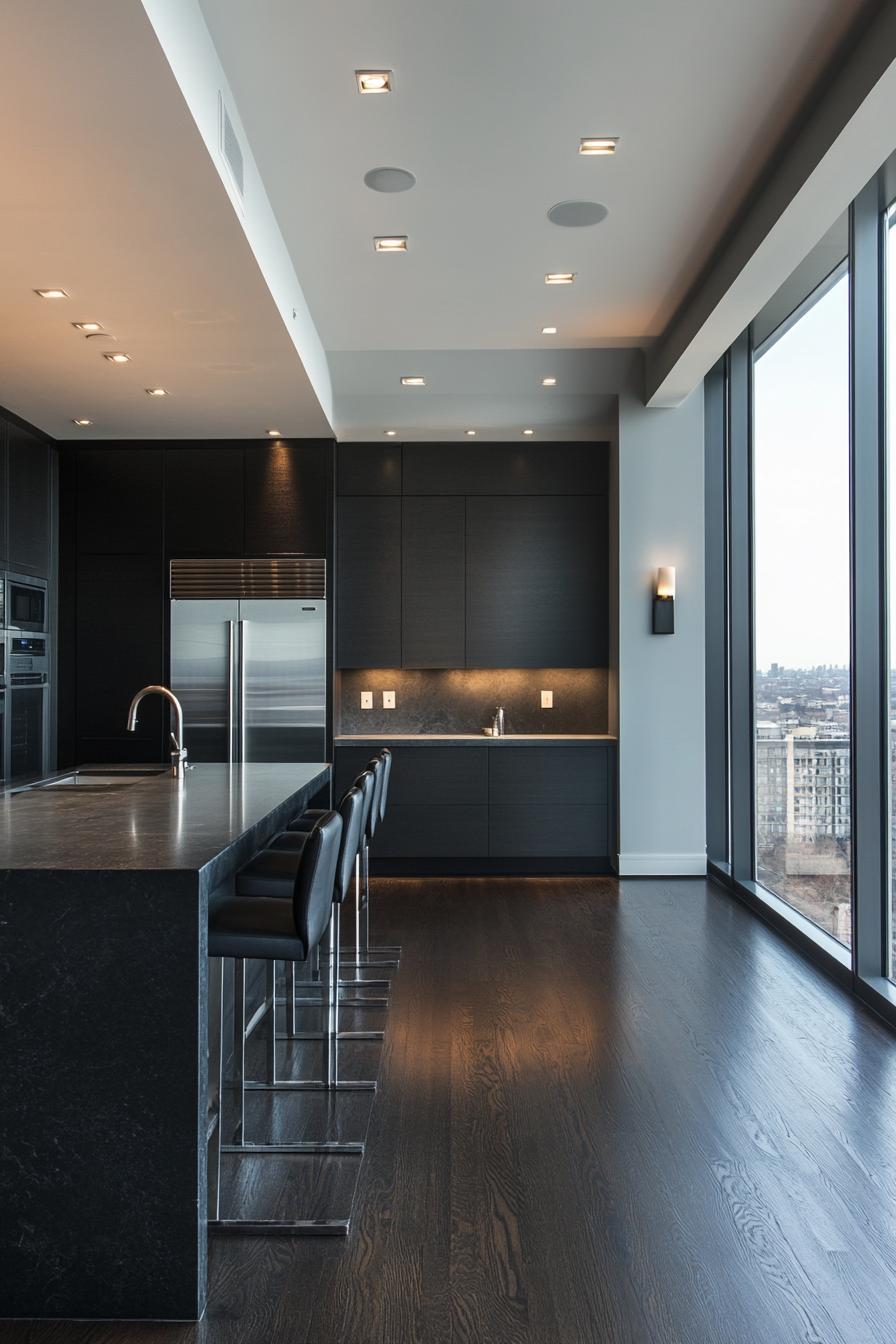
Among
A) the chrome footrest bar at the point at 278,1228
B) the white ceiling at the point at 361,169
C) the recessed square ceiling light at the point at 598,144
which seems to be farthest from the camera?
the recessed square ceiling light at the point at 598,144

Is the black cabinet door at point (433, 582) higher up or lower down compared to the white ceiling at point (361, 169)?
lower down

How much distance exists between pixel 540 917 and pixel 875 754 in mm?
2224

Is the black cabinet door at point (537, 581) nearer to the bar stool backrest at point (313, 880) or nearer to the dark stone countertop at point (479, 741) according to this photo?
the dark stone countertop at point (479, 741)

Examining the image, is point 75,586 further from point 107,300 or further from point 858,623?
point 858,623

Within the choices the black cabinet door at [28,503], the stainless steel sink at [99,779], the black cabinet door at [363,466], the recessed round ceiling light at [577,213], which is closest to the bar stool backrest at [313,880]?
the stainless steel sink at [99,779]

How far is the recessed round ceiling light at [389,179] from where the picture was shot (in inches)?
145

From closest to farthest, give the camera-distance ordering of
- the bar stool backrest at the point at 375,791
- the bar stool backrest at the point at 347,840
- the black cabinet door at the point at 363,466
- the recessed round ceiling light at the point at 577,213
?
the bar stool backrest at the point at 347,840, the recessed round ceiling light at the point at 577,213, the bar stool backrest at the point at 375,791, the black cabinet door at the point at 363,466

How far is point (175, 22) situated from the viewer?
2.49 metres

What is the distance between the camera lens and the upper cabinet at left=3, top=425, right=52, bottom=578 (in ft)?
18.8

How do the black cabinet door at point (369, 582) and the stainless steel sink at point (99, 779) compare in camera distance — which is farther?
the black cabinet door at point (369, 582)

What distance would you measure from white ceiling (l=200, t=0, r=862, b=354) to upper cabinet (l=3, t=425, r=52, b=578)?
2.12 meters

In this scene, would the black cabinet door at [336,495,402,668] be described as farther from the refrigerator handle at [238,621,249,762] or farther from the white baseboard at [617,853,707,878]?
the white baseboard at [617,853,707,878]

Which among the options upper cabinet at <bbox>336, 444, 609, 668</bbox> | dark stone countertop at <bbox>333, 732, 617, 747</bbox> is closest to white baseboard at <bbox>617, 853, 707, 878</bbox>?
dark stone countertop at <bbox>333, 732, 617, 747</bbox>

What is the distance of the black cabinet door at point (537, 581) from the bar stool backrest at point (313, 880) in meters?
4.17
